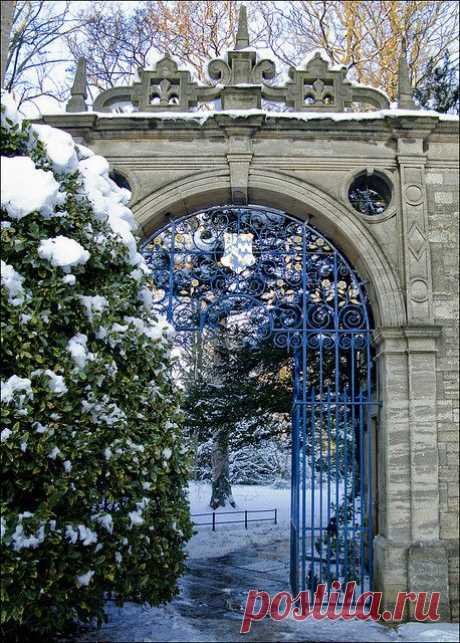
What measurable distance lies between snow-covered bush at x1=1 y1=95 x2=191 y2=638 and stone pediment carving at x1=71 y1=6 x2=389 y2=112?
1919 mm

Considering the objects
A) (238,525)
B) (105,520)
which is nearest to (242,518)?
(238,525)

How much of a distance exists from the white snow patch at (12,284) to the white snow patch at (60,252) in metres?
0.24

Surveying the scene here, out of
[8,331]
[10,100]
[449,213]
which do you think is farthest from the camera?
[449,213]

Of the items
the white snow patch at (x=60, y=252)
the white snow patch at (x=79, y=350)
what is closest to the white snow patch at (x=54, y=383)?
the white snow patch at (x=79, y=350)

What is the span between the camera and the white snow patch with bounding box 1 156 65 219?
13.7ft

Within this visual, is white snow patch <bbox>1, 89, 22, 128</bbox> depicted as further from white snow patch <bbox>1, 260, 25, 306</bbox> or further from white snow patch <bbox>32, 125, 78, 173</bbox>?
white snow patch <bbox>1, 260, 25, 306</bbox>

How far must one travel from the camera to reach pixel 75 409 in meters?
3.99

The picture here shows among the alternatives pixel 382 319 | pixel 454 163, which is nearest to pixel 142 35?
pixel 454 163

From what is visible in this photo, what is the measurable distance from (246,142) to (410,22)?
261 inches

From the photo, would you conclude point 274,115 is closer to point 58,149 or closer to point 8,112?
point 58,149

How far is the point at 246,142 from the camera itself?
614 cm

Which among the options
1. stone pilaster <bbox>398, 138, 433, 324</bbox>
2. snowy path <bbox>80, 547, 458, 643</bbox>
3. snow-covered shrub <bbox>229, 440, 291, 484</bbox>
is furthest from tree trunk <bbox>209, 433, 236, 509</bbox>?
stone pilaster <bbox>398, 138, 433, 324</bbox>

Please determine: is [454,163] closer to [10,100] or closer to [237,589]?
[10,100]

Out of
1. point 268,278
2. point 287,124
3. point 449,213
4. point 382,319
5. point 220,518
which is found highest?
Answer: point 287,124
